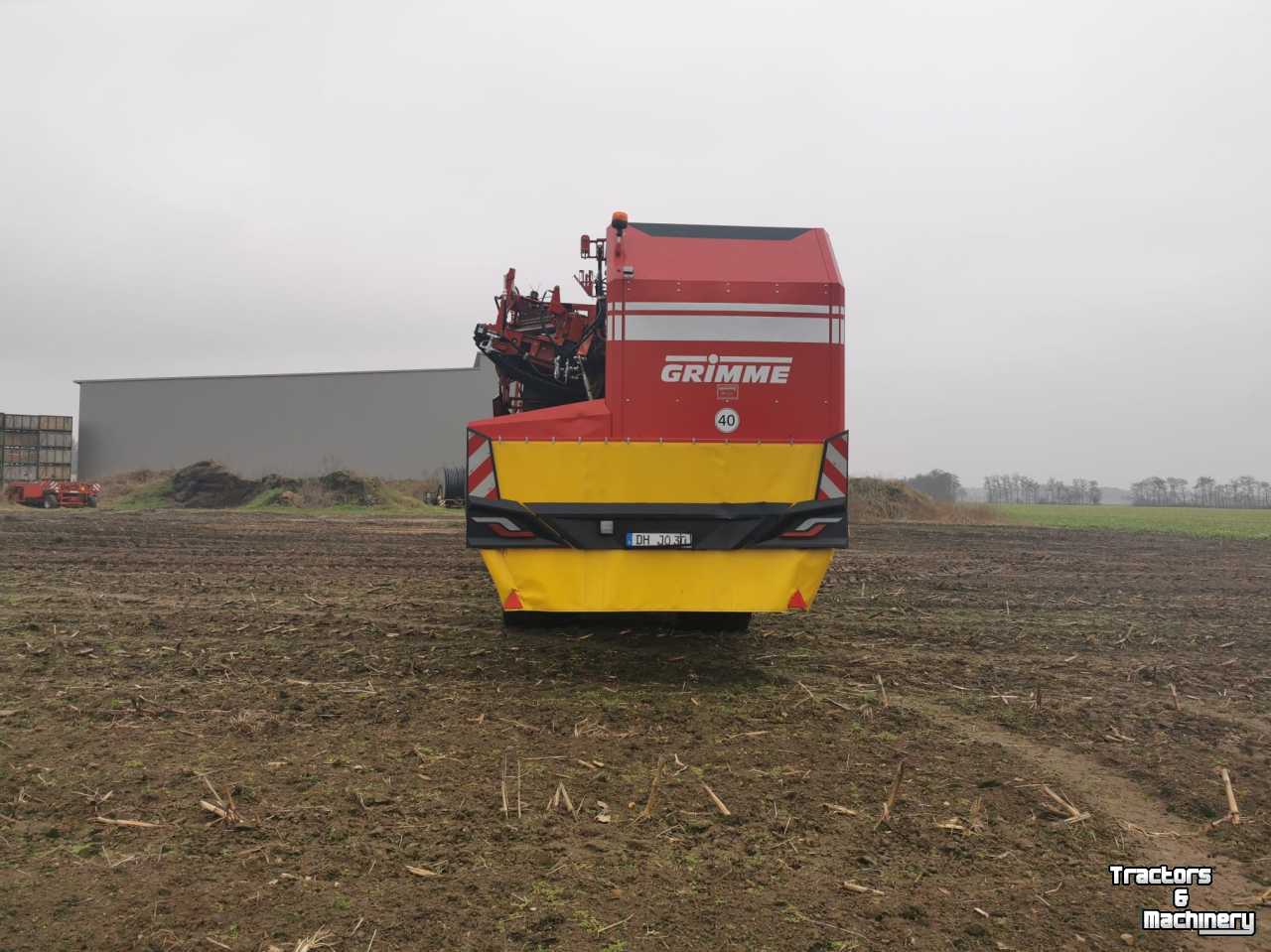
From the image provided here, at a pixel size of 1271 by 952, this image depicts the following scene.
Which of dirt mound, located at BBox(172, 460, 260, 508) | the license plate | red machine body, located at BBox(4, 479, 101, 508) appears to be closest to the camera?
the license plate

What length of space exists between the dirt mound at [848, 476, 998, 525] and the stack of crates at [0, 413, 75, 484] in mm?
37093

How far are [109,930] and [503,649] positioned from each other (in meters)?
4.06

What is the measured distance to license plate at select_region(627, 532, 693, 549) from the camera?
5.42 m

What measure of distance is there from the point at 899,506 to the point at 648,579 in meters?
32.6

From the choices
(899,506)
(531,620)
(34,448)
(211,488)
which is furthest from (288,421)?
(531,620)

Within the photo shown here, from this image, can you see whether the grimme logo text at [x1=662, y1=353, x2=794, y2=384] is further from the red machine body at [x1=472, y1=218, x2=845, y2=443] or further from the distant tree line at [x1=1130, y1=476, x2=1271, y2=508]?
the distant tree line at [x1=1130, y1=476, x2=1271, y2=508]

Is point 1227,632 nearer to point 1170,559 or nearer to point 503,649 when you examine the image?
point 503,649

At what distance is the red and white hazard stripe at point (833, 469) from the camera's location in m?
5.57

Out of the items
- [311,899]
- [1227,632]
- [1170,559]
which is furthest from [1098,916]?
[1170,559]

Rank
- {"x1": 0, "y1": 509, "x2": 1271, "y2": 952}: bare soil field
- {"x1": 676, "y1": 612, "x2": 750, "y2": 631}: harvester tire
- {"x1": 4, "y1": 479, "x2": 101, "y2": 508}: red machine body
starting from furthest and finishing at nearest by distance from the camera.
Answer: {"x1": 4, "y1": 479, "x2": 101, "y2": 508}: red machine body → {"x1": 676, "y1": 612, "x2": 750, "y2": 631}: harvester tire → {"x1": 0, "y1": 509, "x2": 1271, "y2": 952}: bare soil field

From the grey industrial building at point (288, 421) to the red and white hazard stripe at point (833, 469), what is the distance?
37.1 meters

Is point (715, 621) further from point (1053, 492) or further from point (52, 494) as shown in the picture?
point (1053, 492)

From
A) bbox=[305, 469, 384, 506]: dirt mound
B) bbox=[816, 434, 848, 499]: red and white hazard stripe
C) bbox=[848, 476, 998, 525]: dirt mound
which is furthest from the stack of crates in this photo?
bbox=[816, 434, 848, 499]: red and white hazard stripe

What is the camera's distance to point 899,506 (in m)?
36.0
